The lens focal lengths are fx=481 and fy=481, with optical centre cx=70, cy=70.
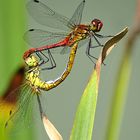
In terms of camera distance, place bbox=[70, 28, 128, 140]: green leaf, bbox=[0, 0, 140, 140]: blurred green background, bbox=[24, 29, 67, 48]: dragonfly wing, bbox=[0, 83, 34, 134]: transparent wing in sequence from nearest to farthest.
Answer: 1. bbox=[70, 28, 128, 140]: green leaf
2. bbox=[0, 83, 34, 134]: transparent wing
3. bbox=[24, 29, 67, 48]: dragonfly wing
4. bbox=[0, 0, 140, 140]: blurred green background

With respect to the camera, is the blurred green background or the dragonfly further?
the blurred green background

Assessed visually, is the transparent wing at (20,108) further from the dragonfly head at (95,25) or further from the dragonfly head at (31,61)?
the dragonfly head at (95,25)

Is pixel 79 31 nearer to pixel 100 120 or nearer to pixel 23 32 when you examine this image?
pixel 23 32

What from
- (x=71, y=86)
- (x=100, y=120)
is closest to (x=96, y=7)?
(x=71, y=86)

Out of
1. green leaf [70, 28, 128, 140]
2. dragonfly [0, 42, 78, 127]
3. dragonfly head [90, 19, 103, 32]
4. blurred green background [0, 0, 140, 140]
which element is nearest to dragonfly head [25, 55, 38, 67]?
dragonfly [0, 42, 78, 127]

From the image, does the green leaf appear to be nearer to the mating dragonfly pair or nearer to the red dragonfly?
the mating dragonfly pair

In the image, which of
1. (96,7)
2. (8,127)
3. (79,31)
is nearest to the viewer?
(8,127)

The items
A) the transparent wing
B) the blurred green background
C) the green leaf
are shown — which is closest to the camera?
the green leaf

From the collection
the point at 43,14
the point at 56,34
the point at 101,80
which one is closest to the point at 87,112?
the point at 56,34
